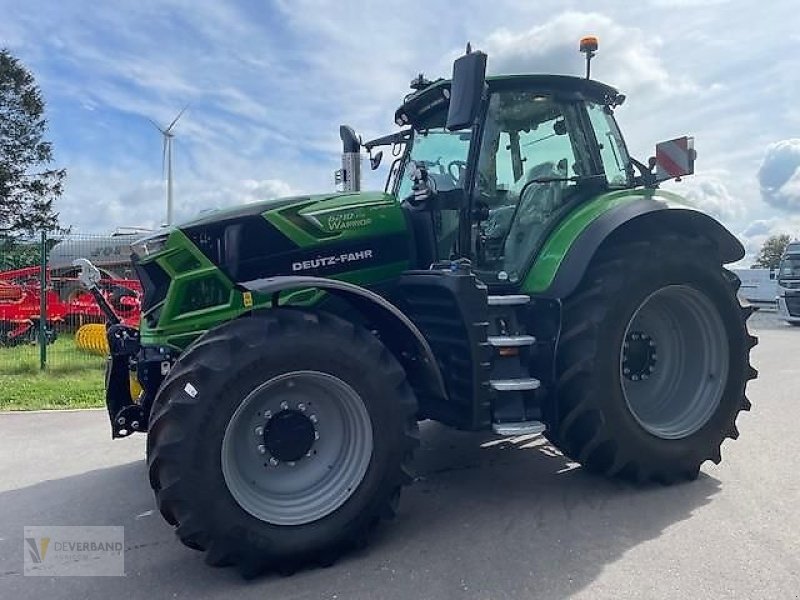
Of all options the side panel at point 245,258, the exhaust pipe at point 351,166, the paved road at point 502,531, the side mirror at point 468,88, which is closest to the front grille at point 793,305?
the paved road at point 502,531

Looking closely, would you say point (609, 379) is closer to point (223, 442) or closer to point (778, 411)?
point (223, 442)

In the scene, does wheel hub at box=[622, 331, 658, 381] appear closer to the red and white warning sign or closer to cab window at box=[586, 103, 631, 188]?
cab window at box=[586, 103, 631, 188]

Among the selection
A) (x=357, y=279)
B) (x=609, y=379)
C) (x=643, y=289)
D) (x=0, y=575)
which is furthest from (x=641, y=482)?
(x=0, y=575)

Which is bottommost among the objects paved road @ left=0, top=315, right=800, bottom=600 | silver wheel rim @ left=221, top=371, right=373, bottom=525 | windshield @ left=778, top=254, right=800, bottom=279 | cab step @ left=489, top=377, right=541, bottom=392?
paved road @ left=0, top=315, right=800, bottom=600

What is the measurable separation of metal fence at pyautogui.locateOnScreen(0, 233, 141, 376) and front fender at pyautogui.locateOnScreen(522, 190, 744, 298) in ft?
24.2

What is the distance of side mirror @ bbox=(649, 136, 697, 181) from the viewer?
4984mm

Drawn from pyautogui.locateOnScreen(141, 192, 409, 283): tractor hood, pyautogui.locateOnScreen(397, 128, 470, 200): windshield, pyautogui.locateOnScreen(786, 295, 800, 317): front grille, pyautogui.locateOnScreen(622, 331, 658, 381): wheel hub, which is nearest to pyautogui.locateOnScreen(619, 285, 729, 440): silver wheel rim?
pyautogui.locateOnScreen(622, 331, 658, 381): wheel hub

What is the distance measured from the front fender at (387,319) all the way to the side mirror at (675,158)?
2444mm

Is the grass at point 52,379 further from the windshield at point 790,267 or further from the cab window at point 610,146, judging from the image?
the windshield at point 790,267

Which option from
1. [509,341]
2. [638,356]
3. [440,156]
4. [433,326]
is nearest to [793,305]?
[638,356]

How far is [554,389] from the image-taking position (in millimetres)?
4227

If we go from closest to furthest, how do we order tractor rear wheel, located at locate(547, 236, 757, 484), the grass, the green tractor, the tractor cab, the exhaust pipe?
the green tractor → tractor rear wheel, located at locate(547, 236, 757, 484) → the tractor cab → the exhaust pipe → the grass

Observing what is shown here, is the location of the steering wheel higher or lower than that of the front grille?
higher

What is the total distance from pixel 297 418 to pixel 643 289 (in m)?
2.33
